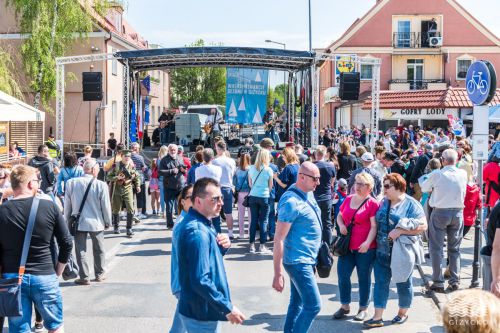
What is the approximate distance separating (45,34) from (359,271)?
26.7 metres

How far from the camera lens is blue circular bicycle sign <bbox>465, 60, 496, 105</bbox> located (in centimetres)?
847

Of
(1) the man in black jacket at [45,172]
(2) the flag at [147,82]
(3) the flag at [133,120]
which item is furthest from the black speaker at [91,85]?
(2) the flag at [147,82]

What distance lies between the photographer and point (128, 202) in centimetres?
1256

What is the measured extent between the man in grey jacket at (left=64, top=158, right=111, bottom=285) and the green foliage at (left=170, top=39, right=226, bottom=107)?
64780 mm

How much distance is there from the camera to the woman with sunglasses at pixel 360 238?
7121 millimetres

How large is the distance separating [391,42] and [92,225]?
42969 mm

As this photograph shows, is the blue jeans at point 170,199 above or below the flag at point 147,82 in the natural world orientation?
below

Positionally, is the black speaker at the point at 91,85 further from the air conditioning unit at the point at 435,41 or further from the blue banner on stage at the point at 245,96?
the air conditioning unit at the point at 435,41

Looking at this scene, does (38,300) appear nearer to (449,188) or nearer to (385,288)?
(385,288)

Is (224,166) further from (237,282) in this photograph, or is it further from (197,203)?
(197,203)

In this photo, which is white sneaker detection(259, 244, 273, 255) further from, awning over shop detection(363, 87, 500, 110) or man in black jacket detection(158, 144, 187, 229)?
awning over shop detection(363, 87, 500, 110)

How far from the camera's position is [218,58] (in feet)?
82.6

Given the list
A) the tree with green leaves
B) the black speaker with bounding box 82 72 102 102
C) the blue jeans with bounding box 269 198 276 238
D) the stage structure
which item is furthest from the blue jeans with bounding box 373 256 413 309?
the tree with green leaves

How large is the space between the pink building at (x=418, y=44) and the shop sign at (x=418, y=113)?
8.90 meters
